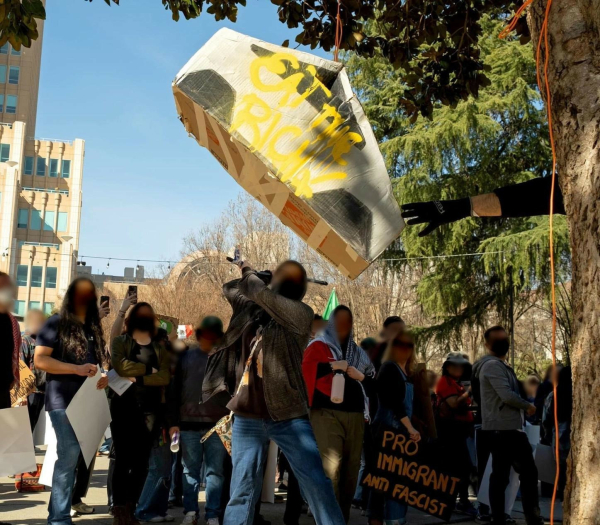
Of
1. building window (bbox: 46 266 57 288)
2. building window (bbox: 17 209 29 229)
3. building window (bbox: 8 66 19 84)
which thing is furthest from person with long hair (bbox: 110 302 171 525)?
building window (bbox: 8 66 19 84)

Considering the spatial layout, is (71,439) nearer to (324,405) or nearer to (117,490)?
(117,490)

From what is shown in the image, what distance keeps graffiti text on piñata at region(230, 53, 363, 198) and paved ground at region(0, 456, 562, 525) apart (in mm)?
4711

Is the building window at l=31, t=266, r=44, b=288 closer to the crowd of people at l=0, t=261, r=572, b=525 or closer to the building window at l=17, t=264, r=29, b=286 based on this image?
A: the building window at l=17, t=264, r=29, b=286

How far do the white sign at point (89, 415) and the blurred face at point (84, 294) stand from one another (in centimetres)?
60

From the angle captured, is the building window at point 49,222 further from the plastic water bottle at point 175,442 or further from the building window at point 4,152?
the plastic water bottle at point 175,442

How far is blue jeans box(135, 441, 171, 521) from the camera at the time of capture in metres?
7.10

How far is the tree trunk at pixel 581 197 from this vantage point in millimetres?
2770

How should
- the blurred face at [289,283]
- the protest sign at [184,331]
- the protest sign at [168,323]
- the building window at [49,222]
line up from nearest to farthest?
1. the blurred face at [289,283]
2. the protest sign at [168,323]
3. the protest sign at [184,331]
4. the building window at [49,222]

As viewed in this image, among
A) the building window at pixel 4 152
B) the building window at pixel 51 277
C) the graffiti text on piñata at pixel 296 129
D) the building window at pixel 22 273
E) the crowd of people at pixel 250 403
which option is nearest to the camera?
the graffiti text on piñata at pixel 296 129

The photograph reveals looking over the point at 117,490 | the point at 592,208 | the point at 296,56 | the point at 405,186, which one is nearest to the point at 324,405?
the point at 117,490

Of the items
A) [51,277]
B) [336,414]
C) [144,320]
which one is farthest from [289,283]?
[51,277]

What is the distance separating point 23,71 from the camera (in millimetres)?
83375

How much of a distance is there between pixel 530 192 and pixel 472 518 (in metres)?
6.04

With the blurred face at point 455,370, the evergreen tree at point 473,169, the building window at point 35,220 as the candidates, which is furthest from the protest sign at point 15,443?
the building window at point 35,220
